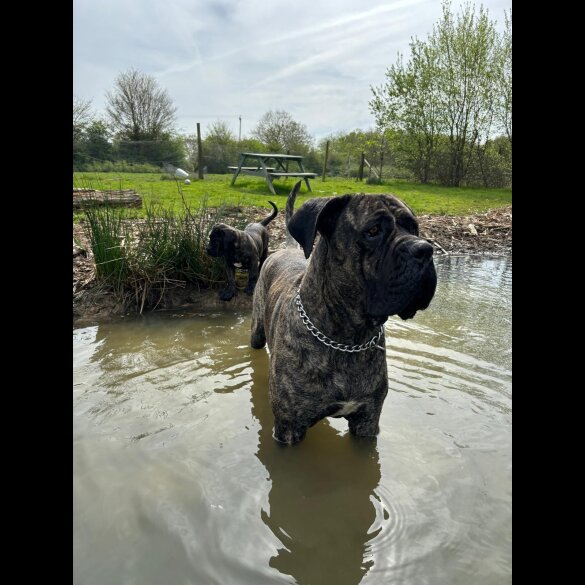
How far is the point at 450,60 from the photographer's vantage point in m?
21.9

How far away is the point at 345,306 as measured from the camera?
217 centimetres

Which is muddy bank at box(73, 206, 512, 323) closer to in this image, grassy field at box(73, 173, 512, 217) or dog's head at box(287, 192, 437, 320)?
grassy field at box(73, 173, 512, 217)

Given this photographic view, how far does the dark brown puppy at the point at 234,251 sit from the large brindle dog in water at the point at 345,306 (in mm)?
2607

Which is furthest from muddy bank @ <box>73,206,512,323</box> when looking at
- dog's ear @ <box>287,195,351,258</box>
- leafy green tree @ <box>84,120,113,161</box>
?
leafy green tree @ <box>84,120,113,161</box>

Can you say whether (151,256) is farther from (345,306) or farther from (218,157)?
(218,157)

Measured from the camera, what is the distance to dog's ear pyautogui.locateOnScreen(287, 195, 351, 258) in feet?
6.91

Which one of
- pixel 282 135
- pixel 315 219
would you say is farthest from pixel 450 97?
pixel 315 219

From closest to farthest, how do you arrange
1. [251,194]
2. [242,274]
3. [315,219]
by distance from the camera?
[315,219] < [242,274] < [251,194]

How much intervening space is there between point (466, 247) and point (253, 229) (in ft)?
15.3

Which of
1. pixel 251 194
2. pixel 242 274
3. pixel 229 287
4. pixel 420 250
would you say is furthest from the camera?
pixel 251 194

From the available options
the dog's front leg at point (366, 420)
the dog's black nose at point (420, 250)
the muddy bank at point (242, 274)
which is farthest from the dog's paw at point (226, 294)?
the dog's black nose at point (420, 250)

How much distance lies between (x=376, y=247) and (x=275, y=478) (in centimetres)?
137

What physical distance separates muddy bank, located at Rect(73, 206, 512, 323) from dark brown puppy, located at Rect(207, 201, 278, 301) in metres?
0.24
